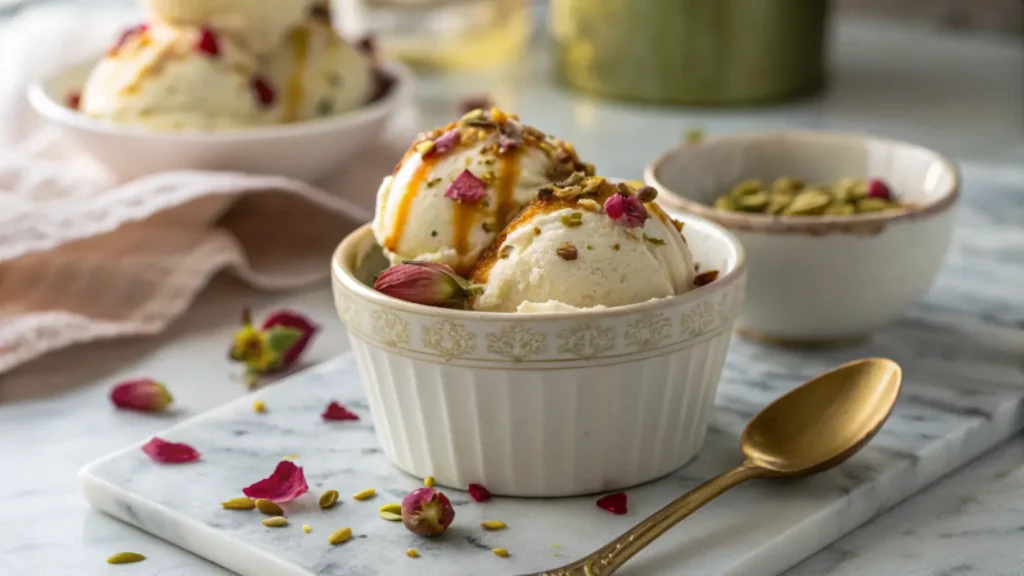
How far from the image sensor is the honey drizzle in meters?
0.82

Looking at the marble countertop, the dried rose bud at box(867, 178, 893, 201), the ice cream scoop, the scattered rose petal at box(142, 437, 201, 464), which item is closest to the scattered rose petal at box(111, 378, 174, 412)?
the marble countertop

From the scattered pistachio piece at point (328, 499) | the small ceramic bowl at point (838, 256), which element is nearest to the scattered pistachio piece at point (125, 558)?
the scattered pistachio piece at point (328, 499)

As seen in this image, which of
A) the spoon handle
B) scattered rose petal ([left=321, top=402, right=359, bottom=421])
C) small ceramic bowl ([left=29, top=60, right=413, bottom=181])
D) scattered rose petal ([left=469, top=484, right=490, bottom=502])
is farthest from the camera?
small ceramic bowl ([left=29, top=60, right=413, bottom=181])

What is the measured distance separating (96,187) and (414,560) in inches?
28.2

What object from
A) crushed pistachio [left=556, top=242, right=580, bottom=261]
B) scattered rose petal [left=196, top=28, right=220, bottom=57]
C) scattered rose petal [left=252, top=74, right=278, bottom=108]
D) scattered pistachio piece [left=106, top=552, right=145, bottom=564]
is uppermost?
scattered rose petal [left=196, top=28, right=220, bottom=57]

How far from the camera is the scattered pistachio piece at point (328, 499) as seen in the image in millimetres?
760

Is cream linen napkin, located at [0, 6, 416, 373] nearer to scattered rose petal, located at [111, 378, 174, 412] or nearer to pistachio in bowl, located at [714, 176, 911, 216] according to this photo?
scattered rose petal, located at [111, 378, 174, 412]

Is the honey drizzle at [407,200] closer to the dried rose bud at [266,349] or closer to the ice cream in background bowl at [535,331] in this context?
the ice cream in background bowl at [535,331]

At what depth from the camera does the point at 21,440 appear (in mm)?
910

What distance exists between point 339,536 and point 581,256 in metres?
0.21

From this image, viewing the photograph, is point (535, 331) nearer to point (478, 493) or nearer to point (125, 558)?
point (478, 493)

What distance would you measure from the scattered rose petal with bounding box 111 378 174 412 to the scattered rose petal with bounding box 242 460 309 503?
0.62 ft

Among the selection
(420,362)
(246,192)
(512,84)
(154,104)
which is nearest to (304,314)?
(246,192)

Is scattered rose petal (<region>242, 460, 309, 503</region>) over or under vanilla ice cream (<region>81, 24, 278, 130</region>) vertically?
under
